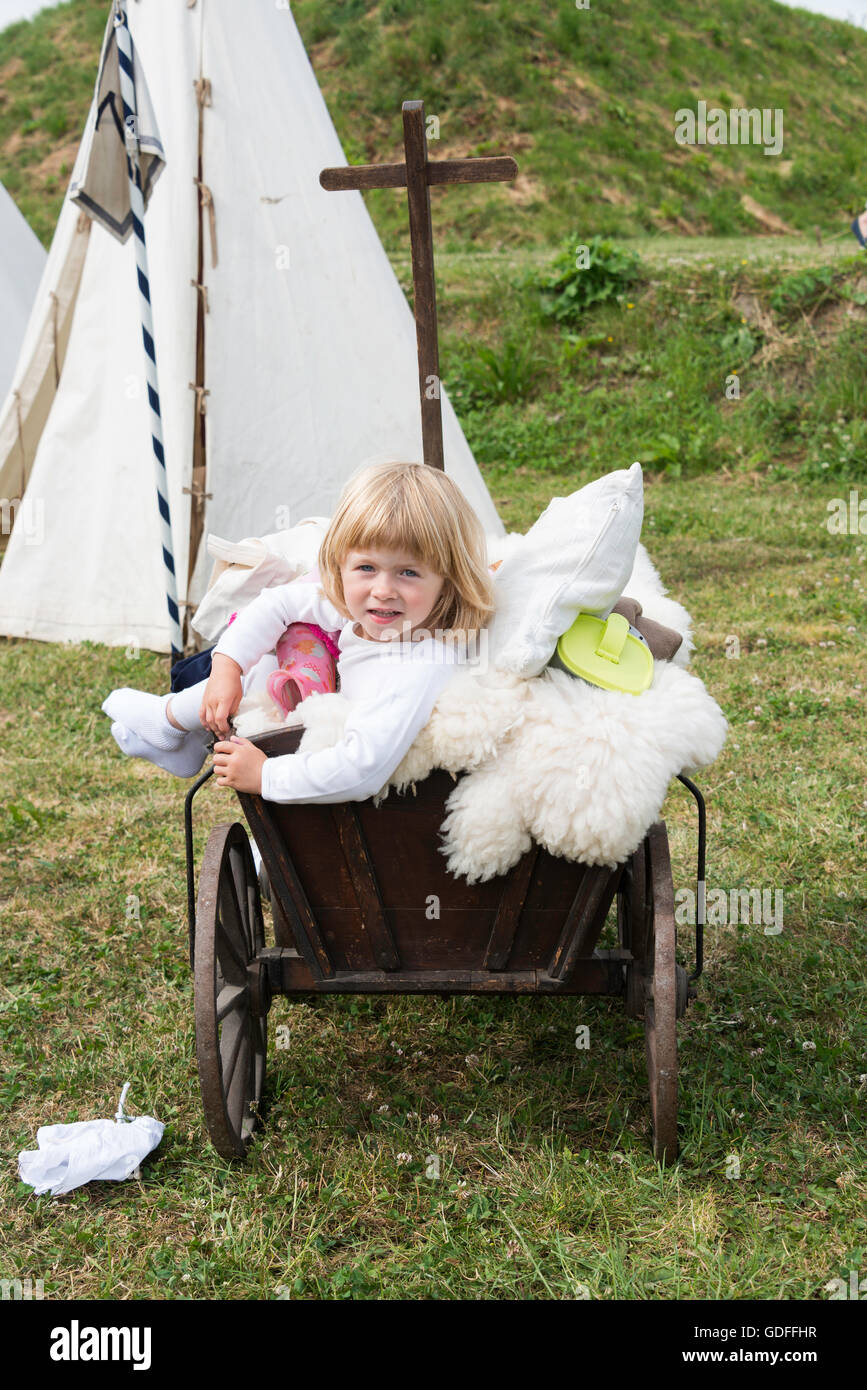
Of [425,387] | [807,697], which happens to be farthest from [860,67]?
[425,387]

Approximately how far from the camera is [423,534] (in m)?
2.23

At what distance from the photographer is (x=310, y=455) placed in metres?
5.88

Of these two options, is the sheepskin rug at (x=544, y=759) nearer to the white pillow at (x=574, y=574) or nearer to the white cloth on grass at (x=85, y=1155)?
the white pillow at (x=574, y=574)

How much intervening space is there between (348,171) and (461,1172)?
244cm

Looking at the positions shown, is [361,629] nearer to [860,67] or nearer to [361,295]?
[361,295]

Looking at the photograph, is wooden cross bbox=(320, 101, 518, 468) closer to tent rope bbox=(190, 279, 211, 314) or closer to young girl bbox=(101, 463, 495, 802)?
young girl bbox=(101, 463, 495, 802)

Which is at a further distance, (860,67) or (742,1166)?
(860,67)

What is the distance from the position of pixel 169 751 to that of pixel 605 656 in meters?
1.01

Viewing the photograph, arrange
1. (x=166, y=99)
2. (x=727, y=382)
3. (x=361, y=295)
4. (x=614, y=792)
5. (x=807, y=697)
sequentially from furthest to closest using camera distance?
(x=727, y=382), (x=361, y=295), (x=166, y=99), (x=807, y=697), (x=614, y=792)

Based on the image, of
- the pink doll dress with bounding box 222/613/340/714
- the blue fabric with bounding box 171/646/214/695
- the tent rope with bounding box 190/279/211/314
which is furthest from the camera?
the tent rope with bounding box 190/279/211/314

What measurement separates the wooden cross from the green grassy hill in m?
11.3

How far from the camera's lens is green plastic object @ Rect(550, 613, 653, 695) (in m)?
2.23

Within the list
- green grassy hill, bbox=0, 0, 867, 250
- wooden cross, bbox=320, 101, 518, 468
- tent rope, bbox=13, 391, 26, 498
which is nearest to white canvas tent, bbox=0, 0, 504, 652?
tent rope, bbox=13, 391, 26, 498

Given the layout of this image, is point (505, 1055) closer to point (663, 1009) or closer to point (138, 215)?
point (663, 1009)
